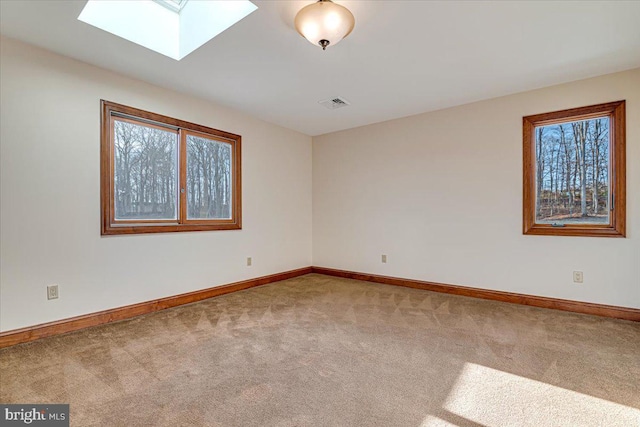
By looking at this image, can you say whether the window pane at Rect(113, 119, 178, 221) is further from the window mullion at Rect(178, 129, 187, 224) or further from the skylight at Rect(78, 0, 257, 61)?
the skylight at Rect(78, 0, 257, 61)

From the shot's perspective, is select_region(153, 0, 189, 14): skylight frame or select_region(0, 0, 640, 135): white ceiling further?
select_region(153, 0, 189, 14): skylight frame

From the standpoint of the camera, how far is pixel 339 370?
195 cm

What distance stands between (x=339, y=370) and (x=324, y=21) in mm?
2313

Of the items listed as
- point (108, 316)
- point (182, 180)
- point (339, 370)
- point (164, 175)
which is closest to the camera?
point (339, 370)

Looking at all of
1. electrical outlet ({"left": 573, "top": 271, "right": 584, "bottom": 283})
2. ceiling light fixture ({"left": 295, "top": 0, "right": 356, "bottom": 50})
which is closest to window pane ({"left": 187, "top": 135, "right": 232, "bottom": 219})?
ceiling light fixture ({"left": 295, "top": 0, "right": 356, "bottom": 50})

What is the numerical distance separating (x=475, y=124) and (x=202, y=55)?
3192mm

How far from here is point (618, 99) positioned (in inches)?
115

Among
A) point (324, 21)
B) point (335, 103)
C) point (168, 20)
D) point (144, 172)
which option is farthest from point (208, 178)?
point (324, 21)

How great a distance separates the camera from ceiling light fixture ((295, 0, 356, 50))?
1.92 m

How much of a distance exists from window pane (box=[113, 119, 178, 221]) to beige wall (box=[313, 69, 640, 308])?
2523mm

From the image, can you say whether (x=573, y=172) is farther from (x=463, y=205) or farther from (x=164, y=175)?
Answer: (x=164, y=175)

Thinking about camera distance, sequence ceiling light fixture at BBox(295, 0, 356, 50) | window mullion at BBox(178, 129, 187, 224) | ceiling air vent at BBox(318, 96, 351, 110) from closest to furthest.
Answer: ceiling light fixture at BBox(295, 0, 356, 50) → window mullion at BBox(178, 129, 187, 224) → ceiling air vent at BBox(318, 96, 351, 110)

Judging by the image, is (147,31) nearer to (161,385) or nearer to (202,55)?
(202,55)

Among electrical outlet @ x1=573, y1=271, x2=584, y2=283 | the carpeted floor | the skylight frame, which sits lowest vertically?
the carpeted floor
